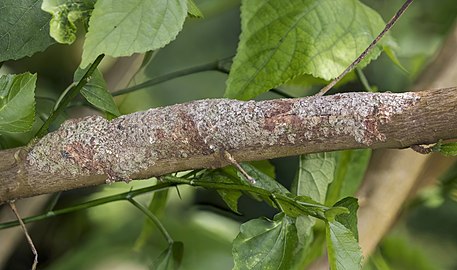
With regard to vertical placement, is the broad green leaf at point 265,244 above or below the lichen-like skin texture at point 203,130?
below

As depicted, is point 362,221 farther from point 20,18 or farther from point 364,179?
point 20,18

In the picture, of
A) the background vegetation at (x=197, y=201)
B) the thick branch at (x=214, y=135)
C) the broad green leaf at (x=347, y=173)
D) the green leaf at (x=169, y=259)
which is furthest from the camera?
the background vegetation at (x=197, y=201)

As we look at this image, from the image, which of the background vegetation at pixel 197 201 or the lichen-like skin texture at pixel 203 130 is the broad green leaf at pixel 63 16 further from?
the background vegetation at pixel 197 201

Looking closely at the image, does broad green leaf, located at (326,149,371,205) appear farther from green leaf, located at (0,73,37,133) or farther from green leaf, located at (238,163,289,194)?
green leaf, located at (0,73,37,133)

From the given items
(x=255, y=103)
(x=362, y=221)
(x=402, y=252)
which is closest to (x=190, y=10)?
(x=255, y=103)

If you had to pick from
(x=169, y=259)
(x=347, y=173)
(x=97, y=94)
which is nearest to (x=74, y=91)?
(x=97, y=94)

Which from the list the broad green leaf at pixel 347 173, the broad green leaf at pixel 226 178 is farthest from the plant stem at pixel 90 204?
the broad green leaf at pixel 347 173
